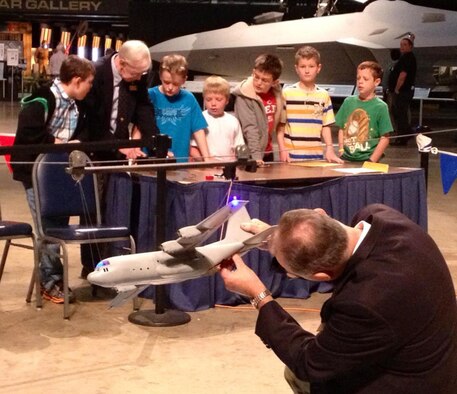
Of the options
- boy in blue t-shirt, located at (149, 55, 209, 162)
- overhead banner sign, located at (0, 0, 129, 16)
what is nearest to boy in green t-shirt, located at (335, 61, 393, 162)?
boy in blue t-shirt, located at (149, 55, 209, 162)

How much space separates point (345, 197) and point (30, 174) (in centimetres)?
190

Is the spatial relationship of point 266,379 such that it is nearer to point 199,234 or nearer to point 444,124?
point 199,234

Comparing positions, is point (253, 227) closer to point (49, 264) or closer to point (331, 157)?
point (49, 264)

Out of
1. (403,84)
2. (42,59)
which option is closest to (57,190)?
(403,84)

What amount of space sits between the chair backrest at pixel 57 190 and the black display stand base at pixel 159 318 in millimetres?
661

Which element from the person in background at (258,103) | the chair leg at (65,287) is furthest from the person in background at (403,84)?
the chair leg at (65,287)

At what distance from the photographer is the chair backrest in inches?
183

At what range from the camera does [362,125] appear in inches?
227

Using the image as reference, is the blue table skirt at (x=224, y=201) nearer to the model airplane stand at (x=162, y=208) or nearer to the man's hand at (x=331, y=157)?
the model airplane stand at (x=162, y=208)

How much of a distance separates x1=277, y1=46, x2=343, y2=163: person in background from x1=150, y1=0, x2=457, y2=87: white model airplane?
831 centimetres

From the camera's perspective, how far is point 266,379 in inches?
151

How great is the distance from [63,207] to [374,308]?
9.95 ft

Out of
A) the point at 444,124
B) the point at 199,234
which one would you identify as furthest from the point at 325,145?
the point at 444,124

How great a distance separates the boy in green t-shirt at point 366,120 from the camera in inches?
223
